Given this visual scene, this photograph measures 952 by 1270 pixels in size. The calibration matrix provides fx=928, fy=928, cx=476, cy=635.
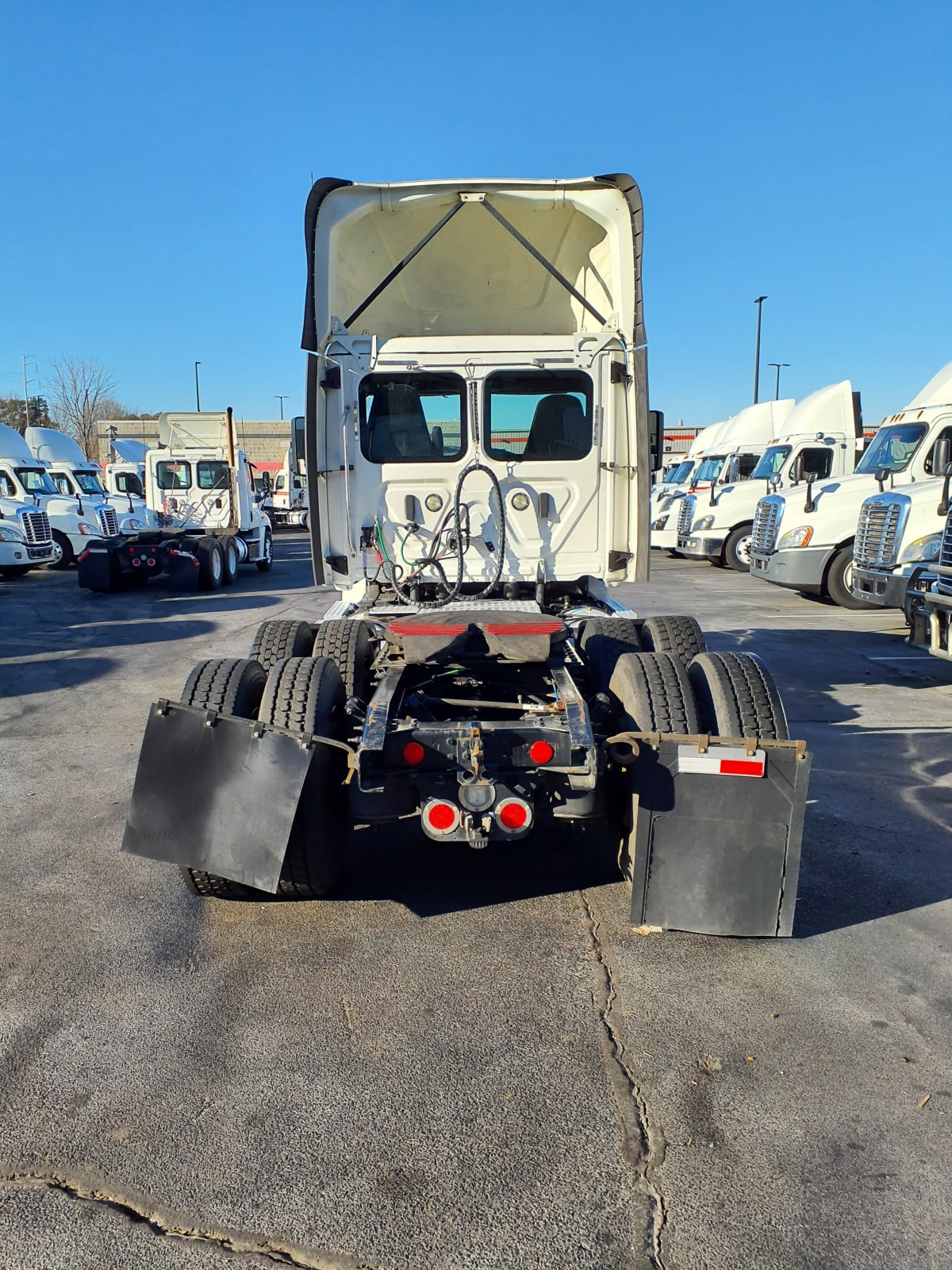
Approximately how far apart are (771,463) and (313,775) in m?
17.6

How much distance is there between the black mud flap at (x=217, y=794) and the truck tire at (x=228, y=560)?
15.1 metres

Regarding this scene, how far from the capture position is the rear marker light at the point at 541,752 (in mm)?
3770

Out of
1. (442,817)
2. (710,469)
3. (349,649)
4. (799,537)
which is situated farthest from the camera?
(710,469)

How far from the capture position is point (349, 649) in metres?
5.47

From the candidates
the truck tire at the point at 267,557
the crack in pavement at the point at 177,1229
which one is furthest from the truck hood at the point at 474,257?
the truck tire at the point at 267,557

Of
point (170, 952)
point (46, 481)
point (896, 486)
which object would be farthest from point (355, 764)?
point (46, 481)

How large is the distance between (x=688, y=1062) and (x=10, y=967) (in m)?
2.69

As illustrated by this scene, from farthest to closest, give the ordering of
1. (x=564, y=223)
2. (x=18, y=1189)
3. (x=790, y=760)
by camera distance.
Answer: (x=564, y=223) < (x=790, y=760) < (x=18, y=1189)

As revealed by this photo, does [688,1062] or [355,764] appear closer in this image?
[688,1062]

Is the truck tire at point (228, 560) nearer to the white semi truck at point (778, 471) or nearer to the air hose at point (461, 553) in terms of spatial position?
the white semi truck at point (778, 471)

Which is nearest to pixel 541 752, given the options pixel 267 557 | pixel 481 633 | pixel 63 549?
pixel 481 633

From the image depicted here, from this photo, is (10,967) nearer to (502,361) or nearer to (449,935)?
(449,935)

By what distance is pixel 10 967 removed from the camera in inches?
148

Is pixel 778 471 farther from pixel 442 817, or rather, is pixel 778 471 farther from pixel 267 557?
pixel 442 817
